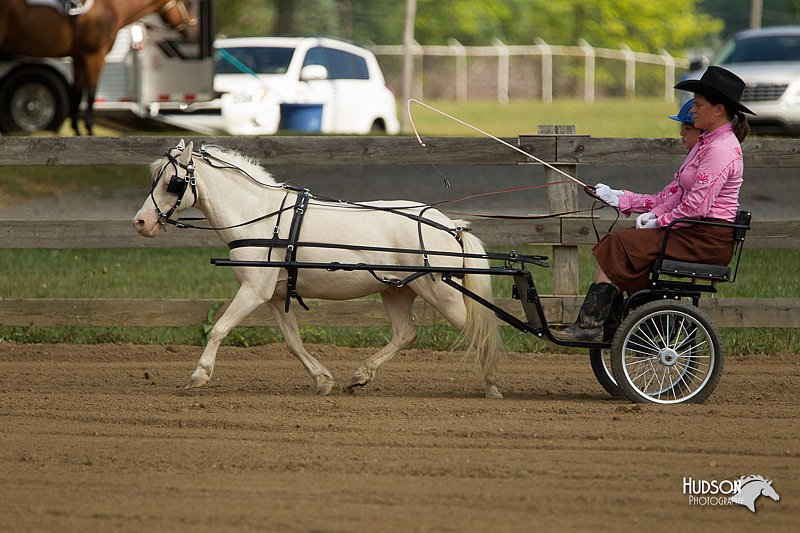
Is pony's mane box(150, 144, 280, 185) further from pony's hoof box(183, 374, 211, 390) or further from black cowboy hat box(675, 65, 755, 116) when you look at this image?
black cowboy hat box(675, 65, 755, 116)

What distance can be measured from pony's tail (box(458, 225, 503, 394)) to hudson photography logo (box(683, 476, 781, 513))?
217 centimetres

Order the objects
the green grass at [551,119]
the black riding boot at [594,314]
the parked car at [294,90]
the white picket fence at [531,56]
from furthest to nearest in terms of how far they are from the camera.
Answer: the white picket fence at [531,56], the green grass at [551,119], the parked car at [294,90], the black riding boot at [594,314]

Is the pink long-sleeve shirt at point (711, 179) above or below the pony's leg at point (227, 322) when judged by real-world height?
above

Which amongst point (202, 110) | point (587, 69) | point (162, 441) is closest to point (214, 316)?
point (162, 441)

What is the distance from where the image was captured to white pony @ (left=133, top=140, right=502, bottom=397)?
7121mm

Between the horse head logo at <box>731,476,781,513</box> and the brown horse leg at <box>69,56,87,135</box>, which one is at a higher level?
the brown horse leg at <box>69,56,87,135</box>

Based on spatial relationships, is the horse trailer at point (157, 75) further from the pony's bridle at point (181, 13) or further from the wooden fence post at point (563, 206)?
the wooden fence post at point (563, 206)

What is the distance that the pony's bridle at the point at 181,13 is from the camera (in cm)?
1791

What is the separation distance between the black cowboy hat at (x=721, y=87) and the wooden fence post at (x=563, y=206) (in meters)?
2.02

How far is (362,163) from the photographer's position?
882cm

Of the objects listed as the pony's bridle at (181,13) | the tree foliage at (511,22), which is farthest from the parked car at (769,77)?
the tree foliage at (511,22)

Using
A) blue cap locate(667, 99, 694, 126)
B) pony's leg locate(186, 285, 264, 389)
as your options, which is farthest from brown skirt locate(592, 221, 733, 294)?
pony's leg locate(186, 285, 264, 389)

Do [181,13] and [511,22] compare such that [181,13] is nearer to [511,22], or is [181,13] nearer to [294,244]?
[294,244]

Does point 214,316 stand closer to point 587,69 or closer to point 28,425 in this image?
point 28,425
